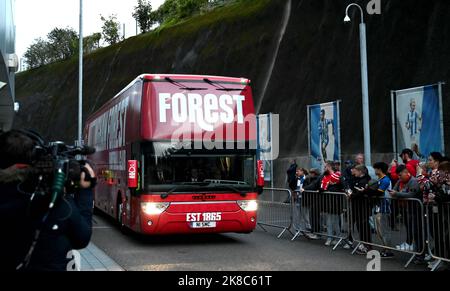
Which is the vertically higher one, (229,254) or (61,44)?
(61,44)

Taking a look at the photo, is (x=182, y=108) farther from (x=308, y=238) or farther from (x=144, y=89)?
(x=308, y=238)

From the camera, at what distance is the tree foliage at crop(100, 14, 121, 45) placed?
65688 millimetres

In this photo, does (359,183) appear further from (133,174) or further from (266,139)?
(266,139)

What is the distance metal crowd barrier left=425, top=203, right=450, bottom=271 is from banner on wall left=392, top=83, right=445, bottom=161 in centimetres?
635

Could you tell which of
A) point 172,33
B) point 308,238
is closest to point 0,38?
point 308,238

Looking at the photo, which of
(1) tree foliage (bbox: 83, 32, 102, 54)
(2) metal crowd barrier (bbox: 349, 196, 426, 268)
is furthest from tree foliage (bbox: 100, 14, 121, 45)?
(2) metal crowd barrier (bbox: 349, 196, 426, 268)

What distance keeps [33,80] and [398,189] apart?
2452 inches

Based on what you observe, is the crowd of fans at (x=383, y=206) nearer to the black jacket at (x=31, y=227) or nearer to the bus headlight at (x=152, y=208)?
the bus headlight at (x=152, y=208)

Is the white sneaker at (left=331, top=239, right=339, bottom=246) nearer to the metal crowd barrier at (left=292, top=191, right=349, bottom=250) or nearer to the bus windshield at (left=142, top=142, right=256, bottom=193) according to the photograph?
the metal crowd barrier at (left=292, top=191, right=349, bottom=250)

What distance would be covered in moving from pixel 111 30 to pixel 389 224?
203 ft

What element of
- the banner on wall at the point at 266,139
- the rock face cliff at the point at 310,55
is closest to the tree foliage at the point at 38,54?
the rock face cliff at the point at 310,55

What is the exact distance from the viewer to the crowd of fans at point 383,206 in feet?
25.5

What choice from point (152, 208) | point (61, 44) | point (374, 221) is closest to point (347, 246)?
point (374, 221)

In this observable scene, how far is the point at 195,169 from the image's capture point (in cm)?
1005
